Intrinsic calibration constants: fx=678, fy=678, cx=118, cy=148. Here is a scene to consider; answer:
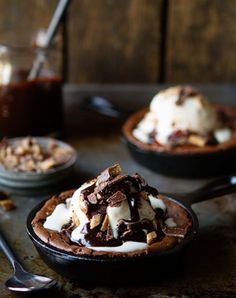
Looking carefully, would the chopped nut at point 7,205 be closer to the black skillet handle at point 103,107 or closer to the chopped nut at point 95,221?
the chopped nut at point 95,221

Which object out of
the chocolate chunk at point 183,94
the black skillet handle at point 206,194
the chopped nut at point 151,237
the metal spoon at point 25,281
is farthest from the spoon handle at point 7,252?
the chocolate chunk at point 183,94

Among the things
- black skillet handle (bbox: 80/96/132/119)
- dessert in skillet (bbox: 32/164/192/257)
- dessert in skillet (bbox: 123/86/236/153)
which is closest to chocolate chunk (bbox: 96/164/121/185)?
dessert in skillet (bbox: 32/164/192/257)

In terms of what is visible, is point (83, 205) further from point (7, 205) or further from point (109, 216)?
point (7, 205)

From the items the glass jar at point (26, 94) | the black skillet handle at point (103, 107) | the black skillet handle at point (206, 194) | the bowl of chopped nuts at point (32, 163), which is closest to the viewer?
the black skillet handle at point (206, 194)

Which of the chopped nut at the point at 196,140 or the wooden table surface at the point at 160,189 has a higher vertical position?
the chopped nut at the point at 196,140

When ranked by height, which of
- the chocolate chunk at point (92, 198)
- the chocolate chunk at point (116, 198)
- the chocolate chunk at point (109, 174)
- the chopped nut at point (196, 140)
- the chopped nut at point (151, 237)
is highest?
the chocolate chunk at point (109, 174)

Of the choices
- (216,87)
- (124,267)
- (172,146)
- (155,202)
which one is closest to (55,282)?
(124,267)

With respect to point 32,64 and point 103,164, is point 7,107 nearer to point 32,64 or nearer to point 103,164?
point 32,64

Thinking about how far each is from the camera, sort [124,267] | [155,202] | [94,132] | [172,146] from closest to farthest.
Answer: [124,267], [155,202], [172,146], [94,132]
